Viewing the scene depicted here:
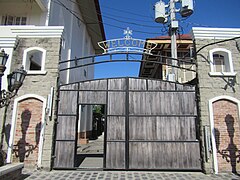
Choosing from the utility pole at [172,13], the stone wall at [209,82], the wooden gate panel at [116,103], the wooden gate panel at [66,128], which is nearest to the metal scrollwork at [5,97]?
the wooden gate panel at [66,128]

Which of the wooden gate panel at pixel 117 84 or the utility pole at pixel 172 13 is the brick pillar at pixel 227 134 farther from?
the utility pole at pixel 172 13

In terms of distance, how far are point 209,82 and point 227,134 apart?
1.65 m

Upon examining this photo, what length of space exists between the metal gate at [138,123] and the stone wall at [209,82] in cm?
31

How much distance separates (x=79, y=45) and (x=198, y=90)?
29.7 ft

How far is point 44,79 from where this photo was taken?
609cm

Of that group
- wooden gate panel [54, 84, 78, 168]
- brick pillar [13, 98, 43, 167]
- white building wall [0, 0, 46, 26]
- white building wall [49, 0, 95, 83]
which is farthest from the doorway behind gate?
white building wall [0, 0, 46, 26]

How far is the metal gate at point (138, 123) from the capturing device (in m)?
5.83

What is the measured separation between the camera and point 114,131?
6.05 meters

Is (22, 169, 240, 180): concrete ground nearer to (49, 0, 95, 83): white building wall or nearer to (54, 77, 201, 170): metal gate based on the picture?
(54, 77, 201, 170): metal gate

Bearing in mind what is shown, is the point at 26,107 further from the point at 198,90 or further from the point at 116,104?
the point at 198,90

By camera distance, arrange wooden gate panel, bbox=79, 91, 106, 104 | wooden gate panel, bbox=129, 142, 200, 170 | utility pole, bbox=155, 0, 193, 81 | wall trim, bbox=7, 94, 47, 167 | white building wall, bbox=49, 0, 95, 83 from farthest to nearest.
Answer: utility pole, bbox=155, 0, 193, 81 → white building wall, bbox=49, 0, 95, 83 → wooden gate panel, bbox=79, 91, 106, 104 → wooden gate panel, bbox=129, 142, 200, 170 → wall trim, bbox=7, 94, 47, 167

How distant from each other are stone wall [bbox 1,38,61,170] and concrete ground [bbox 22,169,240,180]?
1.46 ft

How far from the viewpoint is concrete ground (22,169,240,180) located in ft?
16.4

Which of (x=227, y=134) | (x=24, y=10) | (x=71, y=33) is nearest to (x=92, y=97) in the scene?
(x=227, y=134)
